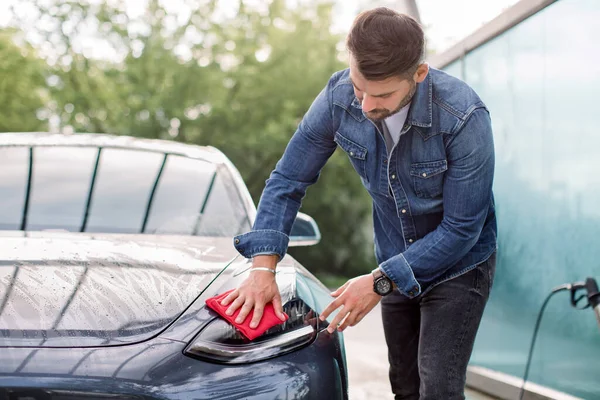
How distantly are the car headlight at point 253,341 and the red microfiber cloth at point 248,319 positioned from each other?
0.04 feet

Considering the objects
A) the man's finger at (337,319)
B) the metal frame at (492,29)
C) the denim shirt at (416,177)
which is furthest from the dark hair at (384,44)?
the metal frame at (492,29)

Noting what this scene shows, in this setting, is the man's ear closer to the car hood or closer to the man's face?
the man's face

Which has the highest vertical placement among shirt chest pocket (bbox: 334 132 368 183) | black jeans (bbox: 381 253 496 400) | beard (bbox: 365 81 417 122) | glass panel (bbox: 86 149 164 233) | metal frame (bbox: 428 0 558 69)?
metal frame (bbox: 428 0 558 69)

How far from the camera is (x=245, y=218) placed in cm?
310

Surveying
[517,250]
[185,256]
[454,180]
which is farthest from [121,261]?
[517,250]

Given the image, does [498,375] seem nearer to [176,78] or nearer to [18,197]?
[18,197]

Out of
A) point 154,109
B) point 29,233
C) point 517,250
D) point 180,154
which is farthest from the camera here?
point 154,109

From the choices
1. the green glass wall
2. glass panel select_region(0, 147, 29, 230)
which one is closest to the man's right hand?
glass panel select_region(0, 147, 29, 230)

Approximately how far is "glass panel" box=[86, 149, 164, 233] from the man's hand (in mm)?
1072

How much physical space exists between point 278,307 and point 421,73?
77 centimetres

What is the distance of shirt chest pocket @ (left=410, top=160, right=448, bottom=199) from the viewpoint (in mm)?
2285

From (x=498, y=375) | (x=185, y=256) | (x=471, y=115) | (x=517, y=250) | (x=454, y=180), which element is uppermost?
(x=471, y=115)

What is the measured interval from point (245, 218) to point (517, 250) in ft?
6.03

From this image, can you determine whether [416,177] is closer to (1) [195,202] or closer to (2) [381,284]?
(2) [381,284]
